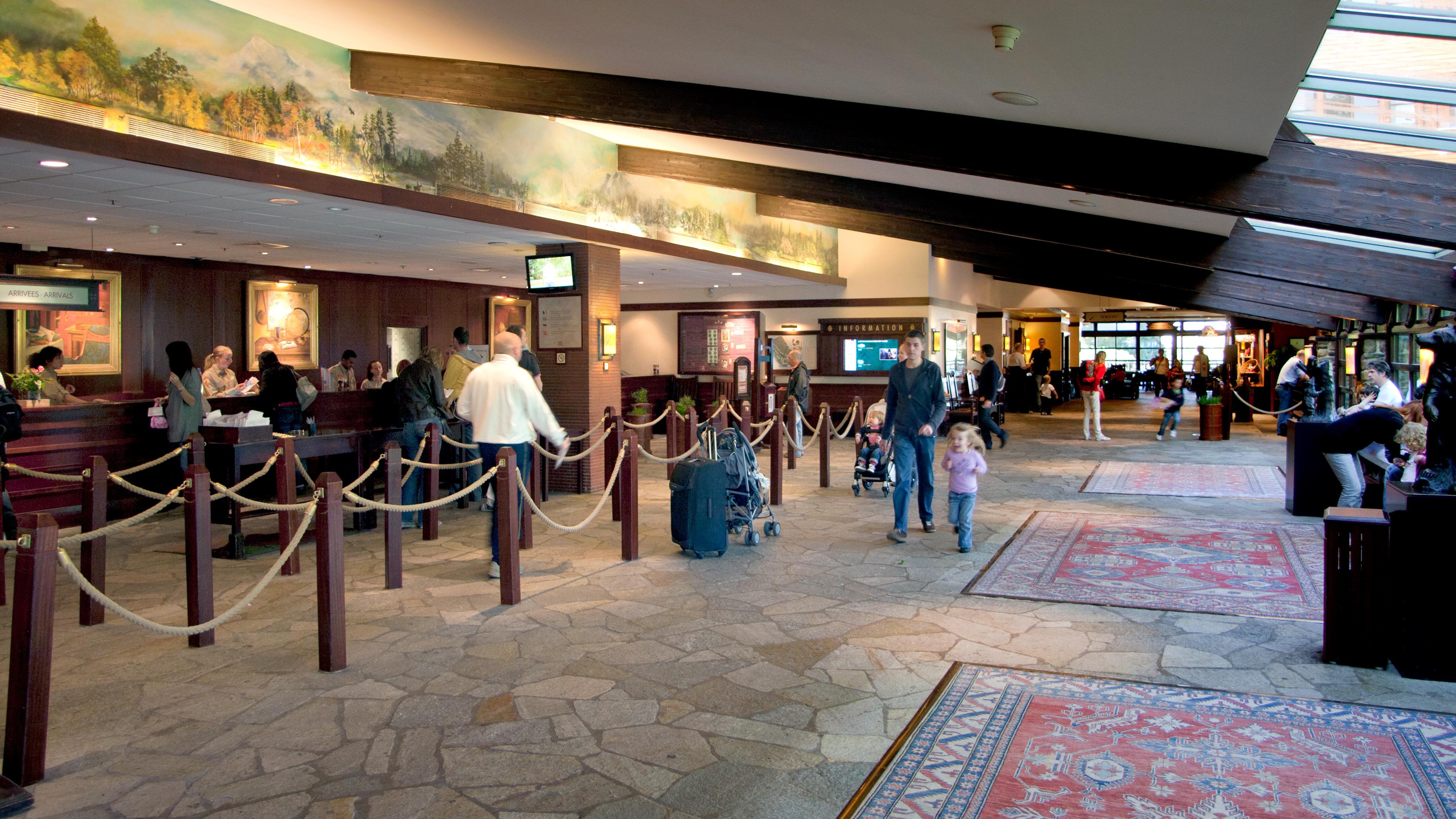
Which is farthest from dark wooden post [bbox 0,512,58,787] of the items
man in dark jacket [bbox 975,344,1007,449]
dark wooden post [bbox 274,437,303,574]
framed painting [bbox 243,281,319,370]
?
man in dark jacket [bbox 975,344,1007,449]

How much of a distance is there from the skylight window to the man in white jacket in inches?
294

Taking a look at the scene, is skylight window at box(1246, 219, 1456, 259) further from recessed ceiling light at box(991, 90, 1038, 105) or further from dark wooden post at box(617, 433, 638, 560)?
dark wooden post at box(617, 433, 638, 560)

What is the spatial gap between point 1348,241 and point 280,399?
36.7 feet

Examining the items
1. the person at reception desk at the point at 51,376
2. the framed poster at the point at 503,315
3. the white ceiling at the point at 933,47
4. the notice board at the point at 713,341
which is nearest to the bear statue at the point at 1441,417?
the white ceiling at the point at 933,47

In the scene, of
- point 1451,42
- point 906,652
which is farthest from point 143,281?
point 1451,42

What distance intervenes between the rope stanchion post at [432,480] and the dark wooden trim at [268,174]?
78.6 inches

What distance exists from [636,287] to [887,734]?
15.3m

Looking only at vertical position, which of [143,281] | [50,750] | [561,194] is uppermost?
[561,194]

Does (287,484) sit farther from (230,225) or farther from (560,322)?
(560,322)

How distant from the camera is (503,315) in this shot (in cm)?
1839

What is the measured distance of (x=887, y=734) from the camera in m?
4.00

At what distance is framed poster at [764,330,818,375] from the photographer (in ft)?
63.7

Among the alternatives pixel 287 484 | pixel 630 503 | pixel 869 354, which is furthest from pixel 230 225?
pixel 869 354

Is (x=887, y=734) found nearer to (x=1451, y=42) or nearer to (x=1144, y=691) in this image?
(x=1144, y=691)
